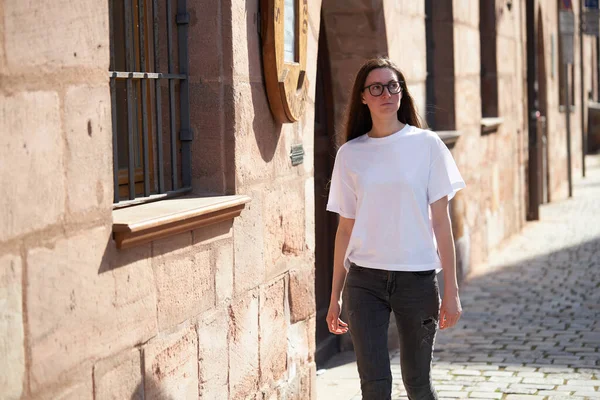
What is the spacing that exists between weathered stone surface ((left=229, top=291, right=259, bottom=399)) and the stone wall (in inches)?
0.5

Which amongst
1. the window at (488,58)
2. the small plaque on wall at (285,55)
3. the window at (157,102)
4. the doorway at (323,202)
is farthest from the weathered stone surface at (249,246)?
the window at (488,58)

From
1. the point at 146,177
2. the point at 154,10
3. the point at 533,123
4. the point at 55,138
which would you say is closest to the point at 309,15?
the point at 154,10

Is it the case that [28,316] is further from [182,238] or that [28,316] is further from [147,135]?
[147,135]

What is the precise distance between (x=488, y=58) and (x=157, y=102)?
27.6 feet

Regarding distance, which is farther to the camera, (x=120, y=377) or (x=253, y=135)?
(x=253, y=135)

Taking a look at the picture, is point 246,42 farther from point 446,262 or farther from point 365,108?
point 446,262

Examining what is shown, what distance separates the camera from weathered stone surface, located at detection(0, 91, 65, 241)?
288 centimetres

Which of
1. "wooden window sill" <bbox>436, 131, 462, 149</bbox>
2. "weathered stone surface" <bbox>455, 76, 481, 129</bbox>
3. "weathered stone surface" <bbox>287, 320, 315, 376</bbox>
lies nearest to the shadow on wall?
"weathered stone surface" <bbox>287, 320, 315, 376</bbox>

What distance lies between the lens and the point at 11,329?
2.88 meters

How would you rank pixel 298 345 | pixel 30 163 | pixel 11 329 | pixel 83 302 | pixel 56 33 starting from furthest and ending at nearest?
pixel 298 345 < pixel 83 302 < pixel 56 33 < pixel 30 163 < pixel 11 329

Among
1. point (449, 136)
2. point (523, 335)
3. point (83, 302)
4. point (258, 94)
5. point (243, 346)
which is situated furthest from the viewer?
point (449, 136)

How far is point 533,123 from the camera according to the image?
15297mm

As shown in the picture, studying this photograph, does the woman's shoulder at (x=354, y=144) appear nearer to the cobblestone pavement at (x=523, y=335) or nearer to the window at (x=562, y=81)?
the cobblestone pavement at (x=523, y=335)

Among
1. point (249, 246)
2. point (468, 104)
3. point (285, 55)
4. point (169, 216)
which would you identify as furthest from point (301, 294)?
point (468, 104)
